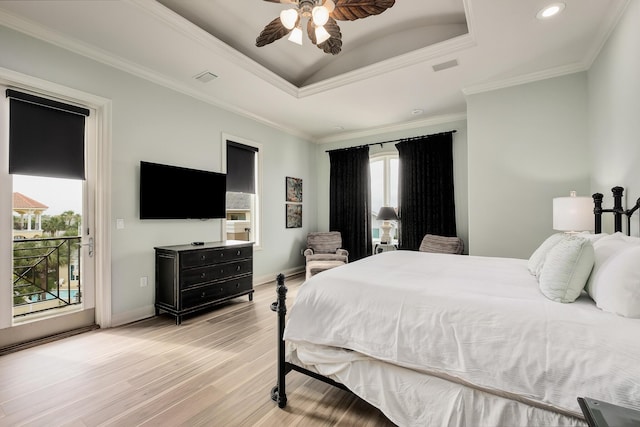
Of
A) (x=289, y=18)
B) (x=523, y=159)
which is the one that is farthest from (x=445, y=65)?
(x=289, y=18)

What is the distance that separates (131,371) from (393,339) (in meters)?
2.01

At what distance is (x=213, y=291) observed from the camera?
345cm

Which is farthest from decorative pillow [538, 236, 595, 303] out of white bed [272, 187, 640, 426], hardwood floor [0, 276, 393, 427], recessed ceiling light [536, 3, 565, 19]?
recessed ceiling light [536, 3, 565, 19]

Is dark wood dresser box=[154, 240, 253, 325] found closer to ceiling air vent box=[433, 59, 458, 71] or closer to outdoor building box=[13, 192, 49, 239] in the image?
outdoor building box=[13, 192, 49, 239]

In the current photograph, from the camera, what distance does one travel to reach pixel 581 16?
243 centimetres

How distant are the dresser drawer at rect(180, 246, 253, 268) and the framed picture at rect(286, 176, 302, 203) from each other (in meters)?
1.76

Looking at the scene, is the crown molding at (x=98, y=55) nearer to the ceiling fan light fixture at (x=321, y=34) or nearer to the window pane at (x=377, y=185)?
the ceiling fan light fixture at (x=321, y=34)

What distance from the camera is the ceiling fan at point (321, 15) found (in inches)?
81.2

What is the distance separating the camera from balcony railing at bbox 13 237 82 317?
106 inches

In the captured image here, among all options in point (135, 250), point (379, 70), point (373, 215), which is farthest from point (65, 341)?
point (373, 215)

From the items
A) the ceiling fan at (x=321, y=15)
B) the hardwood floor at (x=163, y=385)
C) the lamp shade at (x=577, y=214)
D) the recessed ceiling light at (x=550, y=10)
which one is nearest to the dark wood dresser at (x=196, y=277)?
the hardwood floor at (x=163, y=385)

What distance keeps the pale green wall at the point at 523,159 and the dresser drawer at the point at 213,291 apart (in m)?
3.06

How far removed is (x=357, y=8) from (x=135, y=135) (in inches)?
106

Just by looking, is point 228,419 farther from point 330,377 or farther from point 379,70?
point 379,70
